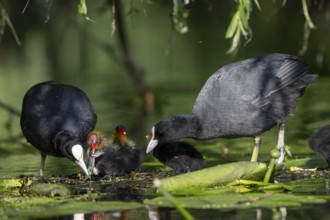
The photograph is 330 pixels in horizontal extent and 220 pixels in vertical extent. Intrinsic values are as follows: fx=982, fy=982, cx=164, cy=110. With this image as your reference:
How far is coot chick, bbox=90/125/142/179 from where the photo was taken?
904cm

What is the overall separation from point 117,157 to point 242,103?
1278 mm

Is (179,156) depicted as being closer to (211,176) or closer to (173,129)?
(173,129)

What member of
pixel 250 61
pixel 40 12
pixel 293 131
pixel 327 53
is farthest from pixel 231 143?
pixel 40 12

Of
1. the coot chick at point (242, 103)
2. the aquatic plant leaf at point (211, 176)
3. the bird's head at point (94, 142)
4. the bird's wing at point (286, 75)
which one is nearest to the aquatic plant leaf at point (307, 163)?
the coot chick at point (242, 103)

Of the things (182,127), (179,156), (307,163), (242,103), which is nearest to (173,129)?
(182,127)

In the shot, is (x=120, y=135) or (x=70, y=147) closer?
(x=70, y=147)

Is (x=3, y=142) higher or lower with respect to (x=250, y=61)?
lower

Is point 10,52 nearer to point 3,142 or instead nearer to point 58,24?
point 58,24

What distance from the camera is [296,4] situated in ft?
91.9

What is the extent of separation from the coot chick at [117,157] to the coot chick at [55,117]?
0.83ft

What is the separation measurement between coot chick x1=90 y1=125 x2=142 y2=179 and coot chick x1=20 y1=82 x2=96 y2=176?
252mm

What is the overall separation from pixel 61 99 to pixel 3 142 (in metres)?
3.27

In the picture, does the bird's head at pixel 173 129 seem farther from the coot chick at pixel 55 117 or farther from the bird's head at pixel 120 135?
the coot chick at pixel 55 117

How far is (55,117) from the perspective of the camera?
959cm
